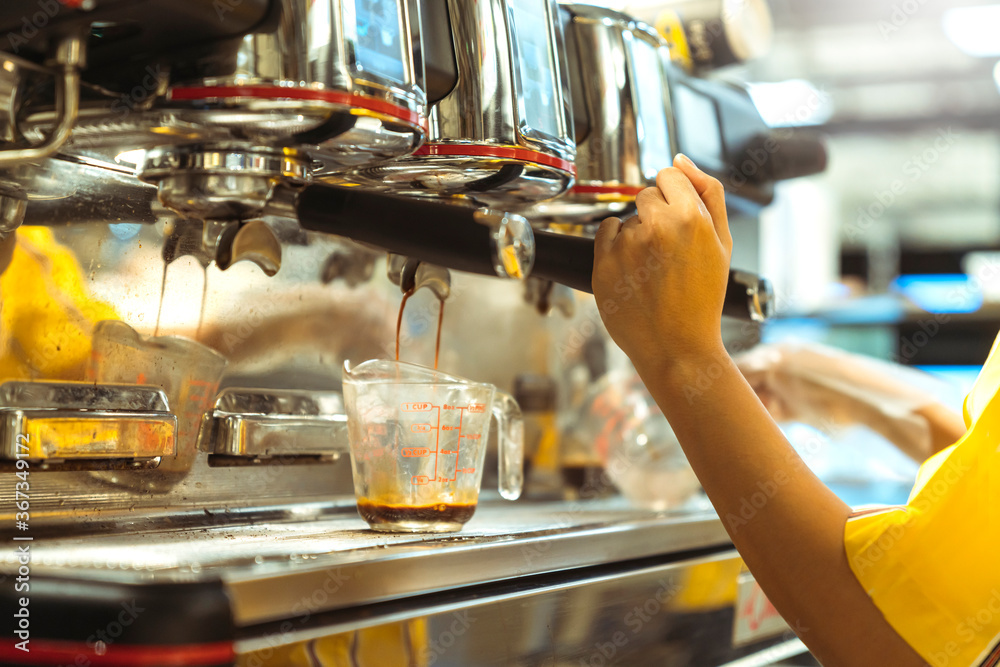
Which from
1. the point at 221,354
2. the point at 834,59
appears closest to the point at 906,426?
the point at 221,354

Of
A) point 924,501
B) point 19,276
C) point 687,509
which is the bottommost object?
point 687,509

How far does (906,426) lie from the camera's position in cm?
103

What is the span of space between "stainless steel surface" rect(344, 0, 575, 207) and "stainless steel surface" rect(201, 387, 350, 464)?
0.17 metres

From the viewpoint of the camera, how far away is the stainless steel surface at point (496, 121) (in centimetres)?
55

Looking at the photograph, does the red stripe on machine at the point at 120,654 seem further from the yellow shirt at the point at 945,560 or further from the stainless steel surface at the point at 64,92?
the yellow shirt at the point at 945,560

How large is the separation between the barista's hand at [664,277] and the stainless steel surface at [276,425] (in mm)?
241

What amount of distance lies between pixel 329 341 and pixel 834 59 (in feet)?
10.6

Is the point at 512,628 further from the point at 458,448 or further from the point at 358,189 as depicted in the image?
the point at 358,189

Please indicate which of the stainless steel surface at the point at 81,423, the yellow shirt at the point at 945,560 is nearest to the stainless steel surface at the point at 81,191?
the stainless steel surface at the point at 81,423

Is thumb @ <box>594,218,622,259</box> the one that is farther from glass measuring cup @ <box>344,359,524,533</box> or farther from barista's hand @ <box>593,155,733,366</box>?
glass measuring cup @ <box>344,359,524,533</box>

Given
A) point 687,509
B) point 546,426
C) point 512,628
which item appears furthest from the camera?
point 546,426

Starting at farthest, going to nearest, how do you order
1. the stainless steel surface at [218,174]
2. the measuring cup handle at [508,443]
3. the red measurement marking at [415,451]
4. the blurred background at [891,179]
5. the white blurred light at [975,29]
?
the white blurred light at [975,29] → the blurred background at [891,179] → the measuring cup handle at [508,443] → the red measurement marking at [415,451] → the stainless steel surface at [218,174]

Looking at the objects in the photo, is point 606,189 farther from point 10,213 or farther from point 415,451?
point 10,213

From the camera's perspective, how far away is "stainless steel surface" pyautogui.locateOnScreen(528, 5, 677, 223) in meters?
0.73
